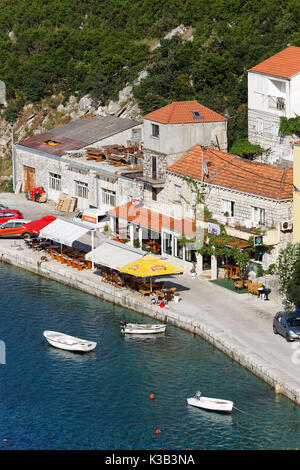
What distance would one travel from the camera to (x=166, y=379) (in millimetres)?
54906

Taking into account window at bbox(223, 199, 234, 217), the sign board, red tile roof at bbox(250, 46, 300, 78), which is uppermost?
red tile roof at bbox(250, 46, 300, 78)

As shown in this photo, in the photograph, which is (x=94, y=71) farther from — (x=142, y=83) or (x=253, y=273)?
(x=253, y=273)

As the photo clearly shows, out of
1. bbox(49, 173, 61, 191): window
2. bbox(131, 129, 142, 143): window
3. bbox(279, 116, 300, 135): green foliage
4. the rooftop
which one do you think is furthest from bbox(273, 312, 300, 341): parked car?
bbox(49, 173, 61, 191): window

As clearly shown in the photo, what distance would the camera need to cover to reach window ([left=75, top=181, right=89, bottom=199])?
285 ft

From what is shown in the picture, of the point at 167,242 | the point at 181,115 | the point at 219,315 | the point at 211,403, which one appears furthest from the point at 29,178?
the point at 211,403

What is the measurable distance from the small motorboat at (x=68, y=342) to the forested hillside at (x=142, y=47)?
107 feet

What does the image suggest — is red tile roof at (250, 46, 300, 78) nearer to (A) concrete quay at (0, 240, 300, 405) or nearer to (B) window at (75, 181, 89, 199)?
(B) window at (75, 181, 89, 199)

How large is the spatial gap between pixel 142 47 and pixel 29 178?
85.6ft

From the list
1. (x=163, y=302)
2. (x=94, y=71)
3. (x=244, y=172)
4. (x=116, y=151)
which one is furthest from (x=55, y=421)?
(x=94, y=71)

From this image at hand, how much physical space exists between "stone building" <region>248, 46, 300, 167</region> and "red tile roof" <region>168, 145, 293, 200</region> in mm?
7050

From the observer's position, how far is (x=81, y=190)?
287 ft

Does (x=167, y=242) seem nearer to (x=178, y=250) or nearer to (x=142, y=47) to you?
(x=178, y=250)

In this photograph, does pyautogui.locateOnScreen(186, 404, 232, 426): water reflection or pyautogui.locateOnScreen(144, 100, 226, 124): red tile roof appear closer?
pyautogui.locateOnScreen(186, 404, 232, 426): water reflection

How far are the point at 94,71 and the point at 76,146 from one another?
23.2m
